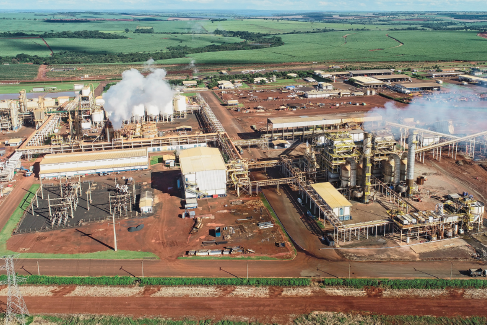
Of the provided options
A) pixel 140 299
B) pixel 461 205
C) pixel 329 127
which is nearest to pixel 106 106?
pixel 329 127

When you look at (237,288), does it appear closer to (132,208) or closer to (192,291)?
(192,291)

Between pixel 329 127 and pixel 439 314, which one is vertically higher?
pixel 329 127

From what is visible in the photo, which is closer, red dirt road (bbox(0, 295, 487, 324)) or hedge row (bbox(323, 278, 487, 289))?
red dirt road (bbox(0, 295, 487, 324))

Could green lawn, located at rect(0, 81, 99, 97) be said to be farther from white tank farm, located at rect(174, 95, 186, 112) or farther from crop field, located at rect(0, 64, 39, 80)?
white tank farm, located at rect(174, 95, 186, 112)

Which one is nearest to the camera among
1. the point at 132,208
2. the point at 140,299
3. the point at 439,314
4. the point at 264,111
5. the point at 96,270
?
the point at 439,314

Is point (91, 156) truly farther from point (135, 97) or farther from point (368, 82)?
point (368, 82)

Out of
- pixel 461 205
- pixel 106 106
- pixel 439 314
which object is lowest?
pixel 439 314

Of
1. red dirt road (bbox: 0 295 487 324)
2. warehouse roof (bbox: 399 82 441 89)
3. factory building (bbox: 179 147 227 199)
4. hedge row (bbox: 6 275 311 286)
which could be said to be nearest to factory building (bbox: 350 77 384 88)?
warehouse roof (bbox: 399 82 441 89)
